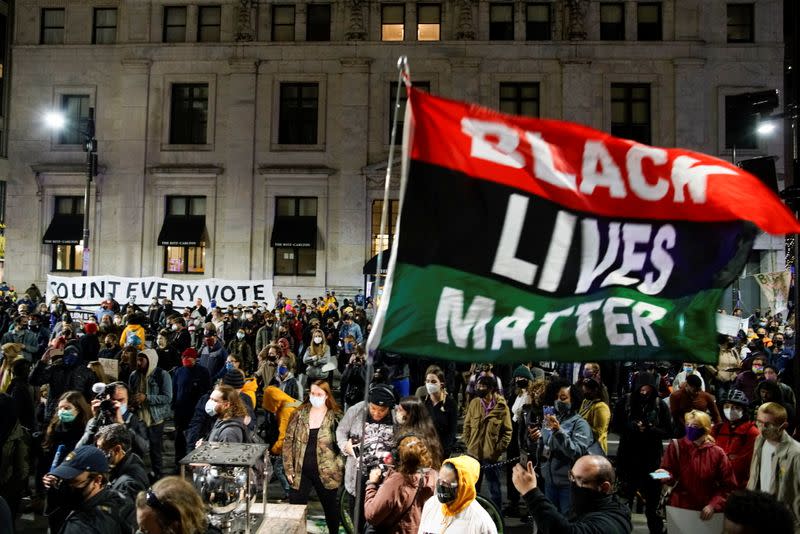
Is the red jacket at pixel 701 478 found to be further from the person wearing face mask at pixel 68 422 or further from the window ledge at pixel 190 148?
the window ledge at pixel 190 148

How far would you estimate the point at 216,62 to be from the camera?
30969 millimetres

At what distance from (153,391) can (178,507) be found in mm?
6717

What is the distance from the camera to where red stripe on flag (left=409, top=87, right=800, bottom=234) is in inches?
146

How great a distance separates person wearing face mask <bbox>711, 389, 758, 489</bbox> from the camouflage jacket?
3776 mm

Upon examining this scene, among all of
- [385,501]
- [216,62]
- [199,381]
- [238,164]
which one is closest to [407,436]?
[385,501]

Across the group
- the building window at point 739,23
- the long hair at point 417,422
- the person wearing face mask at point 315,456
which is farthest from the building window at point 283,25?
the long hair at point 417,422

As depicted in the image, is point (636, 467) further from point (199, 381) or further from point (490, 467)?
point (199, 381)

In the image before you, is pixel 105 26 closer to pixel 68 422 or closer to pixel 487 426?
pixel 68 422

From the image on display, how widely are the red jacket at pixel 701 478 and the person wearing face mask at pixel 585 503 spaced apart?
2436mm

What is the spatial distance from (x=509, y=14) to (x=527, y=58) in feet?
7.10

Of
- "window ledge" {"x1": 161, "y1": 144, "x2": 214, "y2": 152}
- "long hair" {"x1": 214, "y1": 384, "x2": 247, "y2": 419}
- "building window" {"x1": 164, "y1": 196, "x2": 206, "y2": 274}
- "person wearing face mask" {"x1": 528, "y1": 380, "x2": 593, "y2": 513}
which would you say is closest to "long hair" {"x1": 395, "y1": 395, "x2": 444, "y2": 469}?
"person wearing face mask" {"x1": 528, "y1": 380, "x2": 593, "y2": 513}

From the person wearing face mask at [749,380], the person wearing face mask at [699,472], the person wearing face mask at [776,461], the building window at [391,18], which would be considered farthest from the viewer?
the building window at [391,18]

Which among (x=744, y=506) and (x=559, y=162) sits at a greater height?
(x=559, y=162)

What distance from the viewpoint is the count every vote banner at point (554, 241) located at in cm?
364
